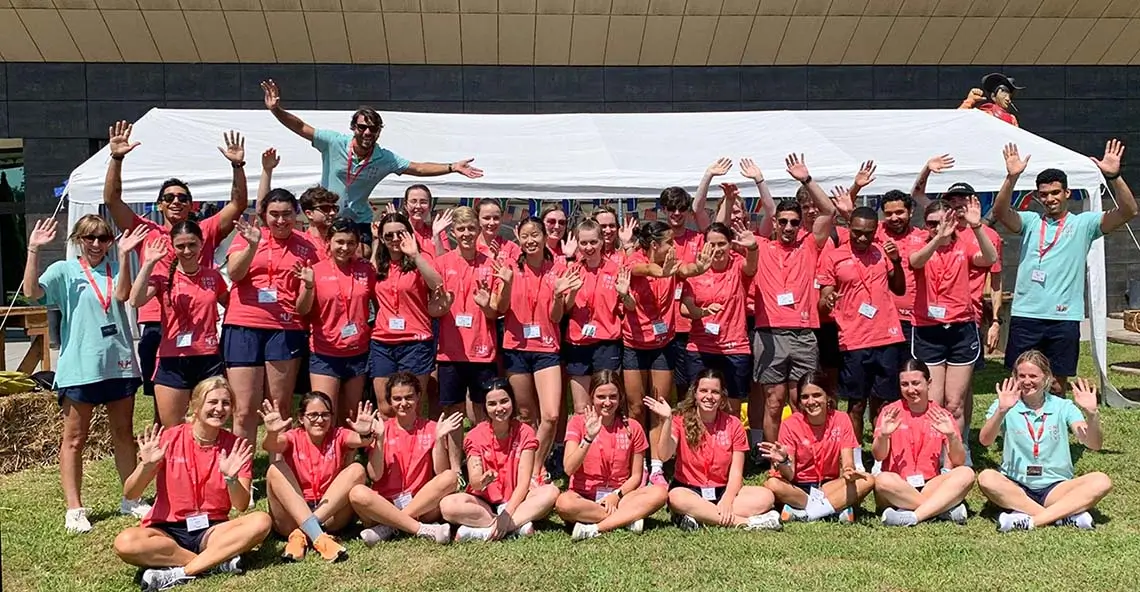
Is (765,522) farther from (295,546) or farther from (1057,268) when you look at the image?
(1057,268)

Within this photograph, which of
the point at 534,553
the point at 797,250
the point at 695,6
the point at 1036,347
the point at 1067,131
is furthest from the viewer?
the point at 1067,131

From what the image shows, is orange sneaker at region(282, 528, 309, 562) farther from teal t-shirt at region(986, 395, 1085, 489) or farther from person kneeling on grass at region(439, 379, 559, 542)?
teal t-shirt at region(986, 395, 1085, 489)

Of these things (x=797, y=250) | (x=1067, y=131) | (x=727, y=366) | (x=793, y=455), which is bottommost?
(x=793, y=455)

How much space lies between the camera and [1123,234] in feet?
45.8

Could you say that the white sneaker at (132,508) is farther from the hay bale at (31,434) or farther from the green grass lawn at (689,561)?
the hay bale at (31,434)

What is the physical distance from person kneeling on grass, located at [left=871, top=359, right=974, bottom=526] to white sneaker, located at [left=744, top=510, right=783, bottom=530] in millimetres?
567

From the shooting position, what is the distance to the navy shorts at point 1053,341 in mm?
5492

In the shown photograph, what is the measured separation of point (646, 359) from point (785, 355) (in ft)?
2.68

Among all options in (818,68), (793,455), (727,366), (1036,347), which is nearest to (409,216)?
(727,366)

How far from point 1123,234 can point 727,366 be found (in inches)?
469

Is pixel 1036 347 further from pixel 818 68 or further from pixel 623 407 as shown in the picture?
pixel 818 68

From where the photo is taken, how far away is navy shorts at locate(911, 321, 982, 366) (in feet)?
17.1

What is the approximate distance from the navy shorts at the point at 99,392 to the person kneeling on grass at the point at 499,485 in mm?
1791

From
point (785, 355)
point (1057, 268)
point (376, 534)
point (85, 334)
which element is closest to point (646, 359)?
point (785, 355)
